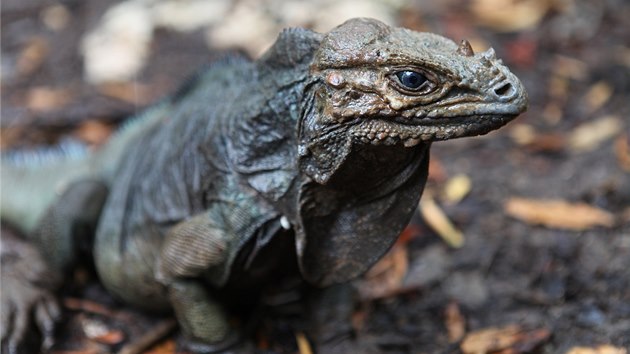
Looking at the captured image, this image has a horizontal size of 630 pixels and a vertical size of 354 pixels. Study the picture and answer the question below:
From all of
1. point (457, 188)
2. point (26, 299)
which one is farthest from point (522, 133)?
point (26, 299)

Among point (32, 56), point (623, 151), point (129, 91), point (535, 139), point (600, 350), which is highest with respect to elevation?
point (32, 56)

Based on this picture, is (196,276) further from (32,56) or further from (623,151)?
(32,56)

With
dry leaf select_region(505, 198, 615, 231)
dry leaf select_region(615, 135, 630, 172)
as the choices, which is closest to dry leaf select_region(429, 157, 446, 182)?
dry leaf select_region(505, 198, 615, 231)

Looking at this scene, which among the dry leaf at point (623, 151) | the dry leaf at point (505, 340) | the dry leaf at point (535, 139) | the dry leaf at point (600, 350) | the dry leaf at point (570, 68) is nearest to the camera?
the dry leaf at point (600, 350)

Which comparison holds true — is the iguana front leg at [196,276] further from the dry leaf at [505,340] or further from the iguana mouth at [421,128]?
the dry leaf at [505,340]

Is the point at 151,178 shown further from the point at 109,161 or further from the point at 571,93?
the point at 571,93

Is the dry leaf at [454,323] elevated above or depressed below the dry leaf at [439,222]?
below

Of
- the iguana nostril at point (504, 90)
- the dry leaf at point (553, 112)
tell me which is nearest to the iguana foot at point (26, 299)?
the iguana nostril at point (504, 90)

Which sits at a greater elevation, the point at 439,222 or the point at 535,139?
the point at 535,139
